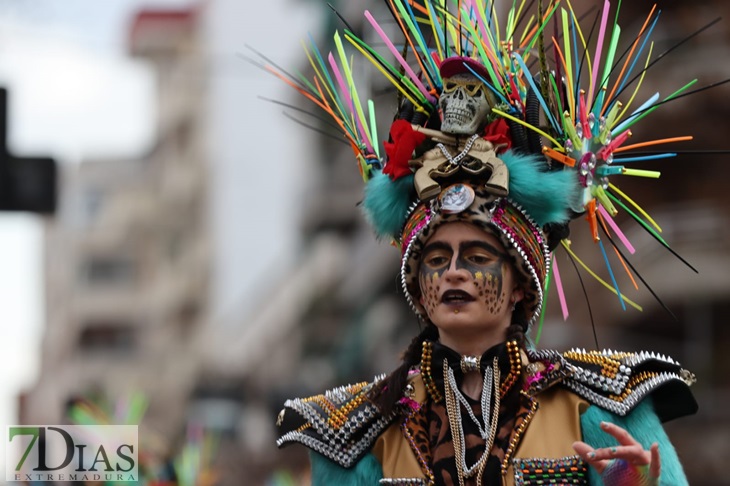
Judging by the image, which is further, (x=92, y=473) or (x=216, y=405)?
(x=216, y=405)

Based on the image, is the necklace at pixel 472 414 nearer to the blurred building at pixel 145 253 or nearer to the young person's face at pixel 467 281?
the young person's face at pixel 467 281

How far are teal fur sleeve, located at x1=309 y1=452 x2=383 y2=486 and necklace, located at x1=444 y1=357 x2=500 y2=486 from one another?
0.96ft

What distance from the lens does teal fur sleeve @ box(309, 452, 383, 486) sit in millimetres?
6543

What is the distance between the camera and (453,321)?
6418mm

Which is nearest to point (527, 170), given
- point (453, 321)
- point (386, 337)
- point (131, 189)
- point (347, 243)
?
point (453, 321)

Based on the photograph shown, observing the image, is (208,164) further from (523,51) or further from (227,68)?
(523,51)

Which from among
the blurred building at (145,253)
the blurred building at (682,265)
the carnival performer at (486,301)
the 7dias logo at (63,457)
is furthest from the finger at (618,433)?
the blurred building at (145,253)

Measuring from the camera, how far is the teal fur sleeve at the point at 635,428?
247 inches

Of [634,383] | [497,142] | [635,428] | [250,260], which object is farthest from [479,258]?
[250,260]

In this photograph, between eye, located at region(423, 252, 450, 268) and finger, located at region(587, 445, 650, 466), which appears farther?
eye, located at region(423, 252, 450, 268)

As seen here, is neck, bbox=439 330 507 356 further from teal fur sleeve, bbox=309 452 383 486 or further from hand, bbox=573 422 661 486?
hand, bbox=573 422 661 486

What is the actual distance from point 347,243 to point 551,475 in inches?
1447

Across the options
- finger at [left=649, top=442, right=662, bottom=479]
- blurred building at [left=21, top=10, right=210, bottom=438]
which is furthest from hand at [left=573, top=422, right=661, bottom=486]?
blurred building at [left=21, top=10, right=210, bottom=438]

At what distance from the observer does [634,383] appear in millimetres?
6379
